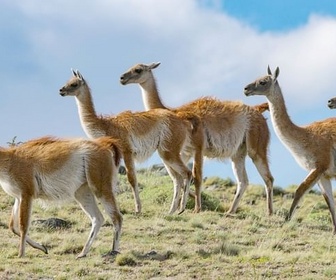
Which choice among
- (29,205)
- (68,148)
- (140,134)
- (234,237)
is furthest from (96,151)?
(140,134)

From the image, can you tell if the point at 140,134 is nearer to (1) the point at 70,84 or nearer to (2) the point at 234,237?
(1) the point at 70,84

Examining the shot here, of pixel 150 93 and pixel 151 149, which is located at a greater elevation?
pixel 150 93

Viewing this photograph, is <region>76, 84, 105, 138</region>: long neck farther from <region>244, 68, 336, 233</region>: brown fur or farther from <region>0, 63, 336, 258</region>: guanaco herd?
<region>244, 68, 336, 233</region>: brown fur

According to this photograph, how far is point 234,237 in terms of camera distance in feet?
41.7

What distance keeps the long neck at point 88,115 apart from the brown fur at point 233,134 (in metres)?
1.59

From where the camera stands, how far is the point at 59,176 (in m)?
11.2

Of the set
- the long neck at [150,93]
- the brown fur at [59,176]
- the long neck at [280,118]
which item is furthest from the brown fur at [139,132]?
the brown fur at [59,176]

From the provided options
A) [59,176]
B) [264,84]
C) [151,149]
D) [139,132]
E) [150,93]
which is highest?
[150,93]

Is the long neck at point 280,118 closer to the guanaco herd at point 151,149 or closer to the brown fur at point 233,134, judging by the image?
the guanaco herd at point 151,149

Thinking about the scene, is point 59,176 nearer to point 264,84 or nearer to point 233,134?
point 264,84

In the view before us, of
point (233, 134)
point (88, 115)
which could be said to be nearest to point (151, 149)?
point (88, 115)

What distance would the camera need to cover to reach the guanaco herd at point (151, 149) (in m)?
11.2

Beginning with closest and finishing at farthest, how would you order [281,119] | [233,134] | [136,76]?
1. [281,119]
2. [233,134]
3. [136,76]

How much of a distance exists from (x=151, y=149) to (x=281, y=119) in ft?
7.67
